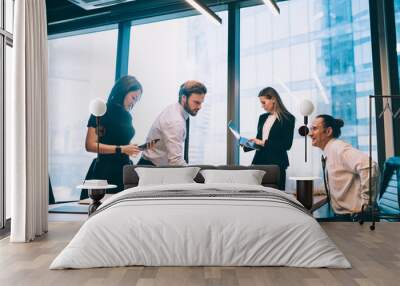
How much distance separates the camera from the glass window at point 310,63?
569cm

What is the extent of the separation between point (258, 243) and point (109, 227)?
3.96ft

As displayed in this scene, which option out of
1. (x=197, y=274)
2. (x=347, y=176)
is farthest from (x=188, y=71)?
(x=197, y=274)

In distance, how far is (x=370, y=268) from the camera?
130 inches

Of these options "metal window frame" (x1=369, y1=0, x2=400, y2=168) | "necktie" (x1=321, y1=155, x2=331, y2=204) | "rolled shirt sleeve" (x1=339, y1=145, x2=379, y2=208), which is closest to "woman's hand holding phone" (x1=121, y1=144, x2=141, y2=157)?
"necktie" (x1=321, y1=155, x2=331, y2=204)

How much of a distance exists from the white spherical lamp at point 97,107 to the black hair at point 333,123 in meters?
3.04

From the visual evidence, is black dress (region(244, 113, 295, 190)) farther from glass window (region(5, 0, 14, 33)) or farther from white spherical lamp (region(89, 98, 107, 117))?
glass window (region(5, 0, 14, 33))

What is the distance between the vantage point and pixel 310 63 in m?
5.84

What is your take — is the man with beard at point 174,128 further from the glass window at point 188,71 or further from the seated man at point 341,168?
the seated man at point 341,168

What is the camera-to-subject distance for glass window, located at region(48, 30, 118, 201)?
6176mm

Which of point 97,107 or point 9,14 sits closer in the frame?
point 9,14

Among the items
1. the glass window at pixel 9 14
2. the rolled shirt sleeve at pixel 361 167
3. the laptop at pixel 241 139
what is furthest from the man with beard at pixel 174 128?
the glass window at pixel 9 14

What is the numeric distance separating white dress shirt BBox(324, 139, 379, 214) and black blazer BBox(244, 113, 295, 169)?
0.55 meters

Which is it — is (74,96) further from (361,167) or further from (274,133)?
(361,167)

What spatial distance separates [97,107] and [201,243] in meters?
3.12
